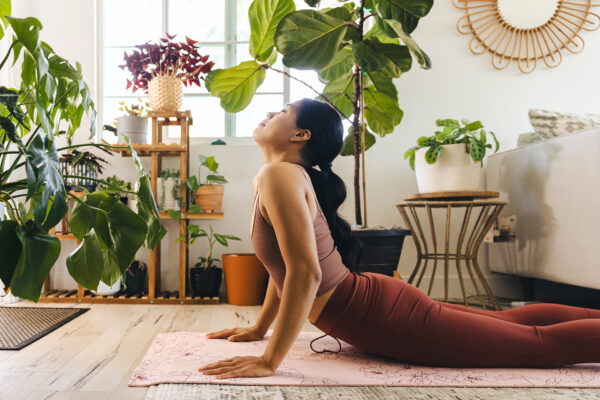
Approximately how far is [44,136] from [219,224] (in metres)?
2.05

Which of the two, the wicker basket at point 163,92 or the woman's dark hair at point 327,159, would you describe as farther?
the wicker basket at point 163,92

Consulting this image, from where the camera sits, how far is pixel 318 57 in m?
1.89

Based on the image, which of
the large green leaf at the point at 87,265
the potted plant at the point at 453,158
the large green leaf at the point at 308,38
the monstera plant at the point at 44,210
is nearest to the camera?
the monstera plant at the point at 44,210

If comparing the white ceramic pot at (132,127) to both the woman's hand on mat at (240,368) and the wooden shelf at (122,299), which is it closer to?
the wooden shelf at (122,299)

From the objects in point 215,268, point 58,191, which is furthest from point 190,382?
point 215,268

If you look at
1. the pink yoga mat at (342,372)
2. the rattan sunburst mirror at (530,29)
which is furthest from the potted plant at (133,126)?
the rattan sunburst mirror at (530,29)

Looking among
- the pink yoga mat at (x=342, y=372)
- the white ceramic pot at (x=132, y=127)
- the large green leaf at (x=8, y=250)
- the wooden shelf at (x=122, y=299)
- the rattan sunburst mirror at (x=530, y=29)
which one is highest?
the rattan sunburst mirror at (x=530, y=29)

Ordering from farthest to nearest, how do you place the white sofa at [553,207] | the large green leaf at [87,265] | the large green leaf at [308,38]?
the white sofa at [553,207] < the large green leaf at [308,38] < the large green leaf at [87,265]

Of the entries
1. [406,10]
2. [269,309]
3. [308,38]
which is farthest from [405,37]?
[269,309]

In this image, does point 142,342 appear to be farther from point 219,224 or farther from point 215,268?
point 219,224

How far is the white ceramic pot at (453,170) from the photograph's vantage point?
2.33m

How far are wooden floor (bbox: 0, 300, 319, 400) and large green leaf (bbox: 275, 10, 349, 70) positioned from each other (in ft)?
3.65

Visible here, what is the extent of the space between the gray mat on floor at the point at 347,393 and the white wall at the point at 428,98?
173 cm

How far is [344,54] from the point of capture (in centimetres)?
229
